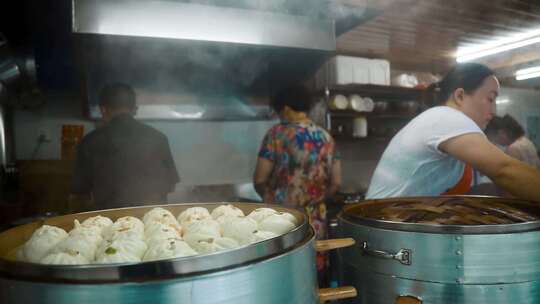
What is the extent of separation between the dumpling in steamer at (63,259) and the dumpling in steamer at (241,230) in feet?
1.34

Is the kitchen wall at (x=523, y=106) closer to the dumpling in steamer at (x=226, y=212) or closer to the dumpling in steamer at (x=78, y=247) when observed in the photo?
the dumpling in steamer at (x=226, y=212)

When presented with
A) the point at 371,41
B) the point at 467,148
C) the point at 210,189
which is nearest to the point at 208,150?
the point at 210,189

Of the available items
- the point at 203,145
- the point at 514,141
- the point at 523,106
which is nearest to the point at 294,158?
the point at 203,145

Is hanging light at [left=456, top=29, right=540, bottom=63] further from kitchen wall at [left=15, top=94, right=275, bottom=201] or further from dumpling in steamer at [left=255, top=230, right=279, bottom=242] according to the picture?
dumpling in steamer at [left=255, top=230, right=279, bottom=242]

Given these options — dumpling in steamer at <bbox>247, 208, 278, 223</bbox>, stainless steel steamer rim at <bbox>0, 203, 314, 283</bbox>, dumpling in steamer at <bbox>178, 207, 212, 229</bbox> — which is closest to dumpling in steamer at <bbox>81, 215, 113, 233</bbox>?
dumpling in steamer at <bbox>178, 207, 212, 229</bbox>

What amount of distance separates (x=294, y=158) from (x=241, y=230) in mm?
1440

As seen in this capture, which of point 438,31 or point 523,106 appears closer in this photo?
point 438,31

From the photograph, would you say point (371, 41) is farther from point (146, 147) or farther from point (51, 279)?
point (51, 279)

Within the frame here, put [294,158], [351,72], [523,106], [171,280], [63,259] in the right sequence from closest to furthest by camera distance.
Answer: [171,280] → [63,259] → [294,158] → [351,72] → [523,106]

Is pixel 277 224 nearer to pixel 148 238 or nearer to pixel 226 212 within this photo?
pixel 226 212

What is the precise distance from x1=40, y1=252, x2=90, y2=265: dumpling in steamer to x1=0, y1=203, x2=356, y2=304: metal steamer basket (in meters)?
0.08

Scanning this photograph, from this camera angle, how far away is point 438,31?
4168 millimetres

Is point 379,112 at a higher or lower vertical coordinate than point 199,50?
lower

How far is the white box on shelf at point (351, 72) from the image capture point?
4.62m
